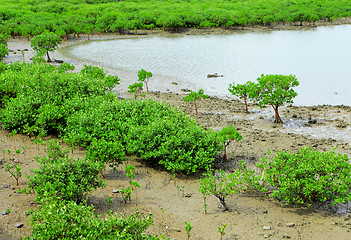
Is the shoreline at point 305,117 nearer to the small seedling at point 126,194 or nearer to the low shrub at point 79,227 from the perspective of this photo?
the small seedling at point 126,194

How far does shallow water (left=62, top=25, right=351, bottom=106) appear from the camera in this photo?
25281 millimetres

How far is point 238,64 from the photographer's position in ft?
107

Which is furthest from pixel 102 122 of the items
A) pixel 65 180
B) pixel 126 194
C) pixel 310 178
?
pixel 310 178

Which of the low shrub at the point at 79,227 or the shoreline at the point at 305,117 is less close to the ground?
the low shrub at the point at 79,227

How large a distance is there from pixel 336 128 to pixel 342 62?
57.7 feet

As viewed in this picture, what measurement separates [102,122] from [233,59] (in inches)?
941

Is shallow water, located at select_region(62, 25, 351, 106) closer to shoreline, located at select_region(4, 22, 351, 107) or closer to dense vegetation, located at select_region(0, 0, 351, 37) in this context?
shoreline, located at select_region(4, 22, 351, 107)

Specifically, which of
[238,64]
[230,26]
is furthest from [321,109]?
[230,26]

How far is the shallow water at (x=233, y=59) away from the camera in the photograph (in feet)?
82.9

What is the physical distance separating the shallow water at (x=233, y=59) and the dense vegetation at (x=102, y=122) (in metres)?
9.68

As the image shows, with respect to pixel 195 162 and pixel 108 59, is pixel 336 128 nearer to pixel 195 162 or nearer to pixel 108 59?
pixel 195 162

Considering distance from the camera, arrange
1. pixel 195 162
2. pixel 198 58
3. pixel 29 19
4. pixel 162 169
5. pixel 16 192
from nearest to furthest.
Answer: pixel 16 192 < pixel 195 162 < pixel 162 169 < pixel 198 58 < pixel 29 19

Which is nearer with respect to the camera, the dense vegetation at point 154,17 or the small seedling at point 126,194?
the small seedling at point 126,194

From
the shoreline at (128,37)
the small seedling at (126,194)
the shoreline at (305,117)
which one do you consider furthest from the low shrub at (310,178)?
the shoreline at (128,37)
